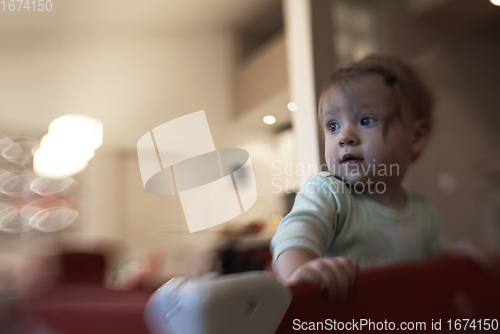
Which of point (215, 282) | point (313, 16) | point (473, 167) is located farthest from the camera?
point (473, 167)

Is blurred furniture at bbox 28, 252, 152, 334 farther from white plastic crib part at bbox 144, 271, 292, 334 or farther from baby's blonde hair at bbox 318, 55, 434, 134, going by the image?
baby's blonde hair at bbox 318, 55, 434, 134

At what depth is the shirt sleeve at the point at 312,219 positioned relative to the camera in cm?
22

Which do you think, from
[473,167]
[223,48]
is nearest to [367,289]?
[223,48]

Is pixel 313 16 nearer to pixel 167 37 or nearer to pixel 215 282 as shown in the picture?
pixel 167 37

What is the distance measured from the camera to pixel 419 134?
32 centimetres

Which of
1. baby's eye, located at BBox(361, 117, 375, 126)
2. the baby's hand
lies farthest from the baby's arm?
baby's eye, located at BBox(361, 117, 375, 126)

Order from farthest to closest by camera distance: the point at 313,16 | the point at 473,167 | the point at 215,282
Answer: the point at 473,167
the point at 313,16
the point at 215,282

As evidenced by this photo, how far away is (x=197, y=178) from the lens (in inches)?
7.4

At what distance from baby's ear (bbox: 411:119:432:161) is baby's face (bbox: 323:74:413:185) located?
0.04m

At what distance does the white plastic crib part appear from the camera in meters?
0.14

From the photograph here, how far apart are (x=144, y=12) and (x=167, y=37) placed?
0.02 m

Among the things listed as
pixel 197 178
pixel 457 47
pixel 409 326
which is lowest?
pixel 409 326

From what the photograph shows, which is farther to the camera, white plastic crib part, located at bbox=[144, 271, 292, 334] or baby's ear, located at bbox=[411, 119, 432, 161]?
baby's ear, located at bbox=[411, 119, 432, 161]

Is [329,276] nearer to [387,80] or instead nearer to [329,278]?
[329,278]
